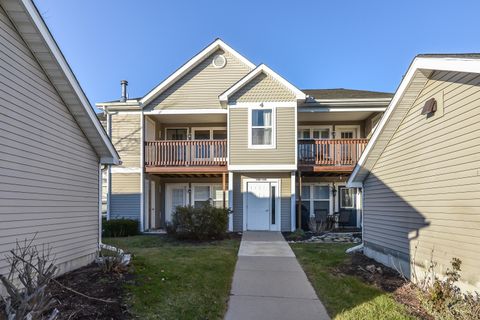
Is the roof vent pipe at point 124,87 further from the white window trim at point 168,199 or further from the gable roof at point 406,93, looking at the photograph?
the gable roof at point 406,93

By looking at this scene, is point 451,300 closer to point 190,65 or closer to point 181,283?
point 181,283

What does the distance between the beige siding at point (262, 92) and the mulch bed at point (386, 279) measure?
751 centimetres

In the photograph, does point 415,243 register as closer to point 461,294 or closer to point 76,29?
point 461,294

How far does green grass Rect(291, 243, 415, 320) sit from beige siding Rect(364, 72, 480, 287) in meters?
1.17

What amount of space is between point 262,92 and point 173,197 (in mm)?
6798

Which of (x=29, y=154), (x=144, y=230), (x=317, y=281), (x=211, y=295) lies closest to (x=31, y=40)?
(x=29, y=154)

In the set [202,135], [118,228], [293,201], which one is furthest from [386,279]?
[202,135]

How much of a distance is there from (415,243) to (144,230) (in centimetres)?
1153

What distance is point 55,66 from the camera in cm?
653

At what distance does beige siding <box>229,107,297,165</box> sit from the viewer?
14.8 metres

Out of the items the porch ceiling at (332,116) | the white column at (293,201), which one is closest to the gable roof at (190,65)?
the porch ceiling at (332,116)

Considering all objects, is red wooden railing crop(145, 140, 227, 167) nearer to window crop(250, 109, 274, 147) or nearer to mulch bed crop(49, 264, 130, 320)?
window crop(250, 109, 274, 147)

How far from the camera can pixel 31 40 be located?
6062 mm

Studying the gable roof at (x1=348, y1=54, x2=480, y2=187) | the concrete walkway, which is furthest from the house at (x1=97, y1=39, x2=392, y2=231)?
the gable roof at (x1=348, y1=54, x2=480, y2=187)
